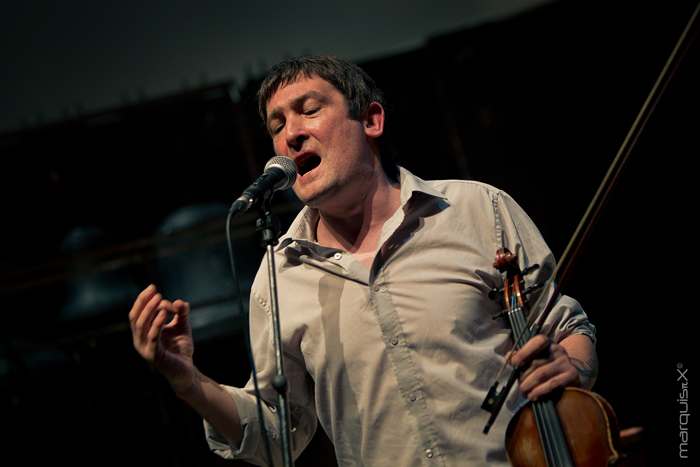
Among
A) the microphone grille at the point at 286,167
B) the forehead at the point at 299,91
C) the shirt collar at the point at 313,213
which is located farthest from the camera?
the forehead at the point at 299,91

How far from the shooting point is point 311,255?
68.0 inches

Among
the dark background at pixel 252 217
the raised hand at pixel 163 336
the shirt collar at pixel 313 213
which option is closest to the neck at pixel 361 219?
the shirt collar at pixel 313 213

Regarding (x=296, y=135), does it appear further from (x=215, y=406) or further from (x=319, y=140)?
(x=215, y=406)

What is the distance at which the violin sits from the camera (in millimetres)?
1066

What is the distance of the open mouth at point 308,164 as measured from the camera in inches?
70.1

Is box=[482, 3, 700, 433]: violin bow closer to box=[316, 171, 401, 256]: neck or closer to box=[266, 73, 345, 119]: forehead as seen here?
box=[316, 171, 401, 256]: neck

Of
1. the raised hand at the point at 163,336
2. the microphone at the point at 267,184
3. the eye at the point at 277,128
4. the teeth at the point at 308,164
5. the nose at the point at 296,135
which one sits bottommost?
the raised hand at the point at 163,336

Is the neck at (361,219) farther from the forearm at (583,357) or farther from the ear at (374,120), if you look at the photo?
the forearm at (583,357)

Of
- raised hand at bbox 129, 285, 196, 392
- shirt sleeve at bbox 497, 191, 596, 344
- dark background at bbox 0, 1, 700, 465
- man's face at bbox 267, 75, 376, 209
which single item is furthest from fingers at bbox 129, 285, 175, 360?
dark background at bbox 0, 1, 700, 465

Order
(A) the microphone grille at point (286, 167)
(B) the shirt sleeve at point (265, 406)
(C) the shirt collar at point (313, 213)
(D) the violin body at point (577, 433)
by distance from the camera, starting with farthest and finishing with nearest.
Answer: (C) the shirt collar at point (313, 213), (B) the shirt sleeve at point (265, 406), (A) the microphone grille at point (286, 167), (D) the violin body at point (577, 433)

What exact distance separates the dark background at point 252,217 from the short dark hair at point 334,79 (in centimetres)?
159

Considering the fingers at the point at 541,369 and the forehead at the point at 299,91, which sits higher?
the forehead at the point at 299,91

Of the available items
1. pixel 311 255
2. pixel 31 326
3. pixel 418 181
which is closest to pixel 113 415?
pixel 31 326

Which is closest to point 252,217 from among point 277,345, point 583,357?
point 277,345
